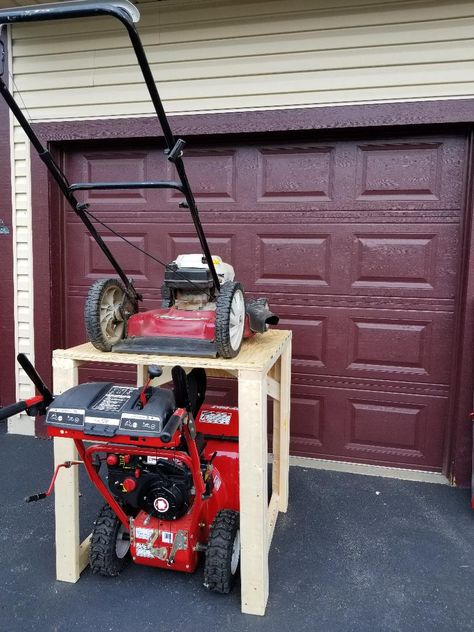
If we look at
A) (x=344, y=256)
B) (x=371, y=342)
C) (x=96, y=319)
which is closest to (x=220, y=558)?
(x=96, y=319)

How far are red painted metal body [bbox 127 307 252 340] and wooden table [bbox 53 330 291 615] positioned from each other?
0.16m

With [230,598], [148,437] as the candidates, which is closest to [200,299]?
[148,437]

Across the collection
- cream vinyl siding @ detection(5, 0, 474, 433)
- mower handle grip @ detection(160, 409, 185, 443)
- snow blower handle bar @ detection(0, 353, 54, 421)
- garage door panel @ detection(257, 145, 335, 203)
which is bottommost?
mower handle grip @ detection(160, 409, 185, 443)

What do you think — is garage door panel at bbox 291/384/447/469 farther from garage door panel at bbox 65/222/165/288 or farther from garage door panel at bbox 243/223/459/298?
garage door panel at bbox 65/222/165/288

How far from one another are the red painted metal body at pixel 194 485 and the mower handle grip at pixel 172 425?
1.5 inches

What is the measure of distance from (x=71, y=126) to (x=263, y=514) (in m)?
3.21

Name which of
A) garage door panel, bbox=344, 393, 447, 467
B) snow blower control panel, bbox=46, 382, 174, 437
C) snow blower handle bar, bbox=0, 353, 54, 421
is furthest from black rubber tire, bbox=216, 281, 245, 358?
garage door panel, bbox=344, 393, 447, 467

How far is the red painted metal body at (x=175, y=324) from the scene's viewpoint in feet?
7.18

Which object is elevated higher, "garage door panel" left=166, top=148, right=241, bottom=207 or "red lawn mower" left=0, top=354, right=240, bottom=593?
"garage door panel" left=166, top=148, right=241, bottom=207

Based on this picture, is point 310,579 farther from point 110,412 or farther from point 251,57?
point 251,57

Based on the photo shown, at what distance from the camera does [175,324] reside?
2229 millimetres

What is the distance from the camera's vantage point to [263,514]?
2037 millimetres

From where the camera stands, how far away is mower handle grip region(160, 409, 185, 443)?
1656 mm

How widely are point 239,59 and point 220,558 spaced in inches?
127
